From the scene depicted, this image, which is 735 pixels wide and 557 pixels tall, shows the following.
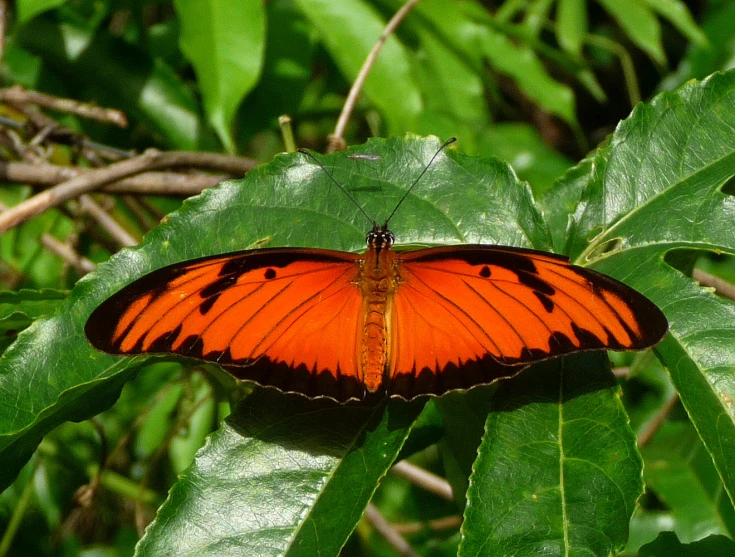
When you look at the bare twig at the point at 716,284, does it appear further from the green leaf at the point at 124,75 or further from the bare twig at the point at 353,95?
the green leaf at the point at 124,75

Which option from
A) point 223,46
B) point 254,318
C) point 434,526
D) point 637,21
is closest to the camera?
point 254,318

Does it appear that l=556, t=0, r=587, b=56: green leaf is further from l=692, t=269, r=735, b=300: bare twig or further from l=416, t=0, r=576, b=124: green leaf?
l=692, t=269, r=735, b=300: bare twig

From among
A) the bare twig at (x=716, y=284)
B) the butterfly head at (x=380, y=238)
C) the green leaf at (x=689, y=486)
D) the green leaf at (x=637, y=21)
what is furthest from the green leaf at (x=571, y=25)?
the butterfly head at (x=380, y=238)

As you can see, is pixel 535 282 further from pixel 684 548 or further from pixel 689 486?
pixel 689 486

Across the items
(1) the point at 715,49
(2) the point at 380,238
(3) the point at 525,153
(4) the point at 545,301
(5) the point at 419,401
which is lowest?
(5) the point at 419,401

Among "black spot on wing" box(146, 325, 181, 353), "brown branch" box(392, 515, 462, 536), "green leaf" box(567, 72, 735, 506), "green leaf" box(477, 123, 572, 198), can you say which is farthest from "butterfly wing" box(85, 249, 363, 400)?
"green leaf" box(477, 123, 572, 198)

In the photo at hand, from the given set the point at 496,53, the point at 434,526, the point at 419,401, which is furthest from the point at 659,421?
the point at 419,401

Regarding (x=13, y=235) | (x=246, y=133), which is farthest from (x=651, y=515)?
(x=13, y=235)
